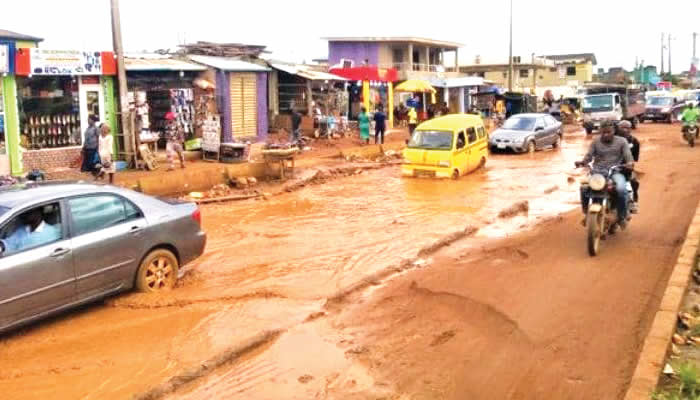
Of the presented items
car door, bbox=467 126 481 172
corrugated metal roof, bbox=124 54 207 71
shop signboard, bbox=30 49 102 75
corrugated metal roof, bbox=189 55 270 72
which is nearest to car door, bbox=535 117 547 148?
car door, bbox=467 126 481 172

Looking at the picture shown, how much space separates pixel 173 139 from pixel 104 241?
13.8 metres

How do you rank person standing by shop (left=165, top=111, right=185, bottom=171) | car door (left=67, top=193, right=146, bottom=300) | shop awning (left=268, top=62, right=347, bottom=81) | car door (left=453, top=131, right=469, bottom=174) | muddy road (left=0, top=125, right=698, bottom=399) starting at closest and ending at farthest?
1. muddy road (left=0, top=125, right=698, bottom=399)
2. car door (left=67, top=193, right=146, bottom=300)
3. car door (left=453, top=131, right=469, bottom=174)
4. person standing by shop (left=165, top=111, right=185, bottom=171)
5. shop awning (left=268, top=62, right=347, bottom=81)

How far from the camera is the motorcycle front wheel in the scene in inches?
377

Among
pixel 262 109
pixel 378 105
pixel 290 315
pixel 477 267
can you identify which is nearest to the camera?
pixel 290 315

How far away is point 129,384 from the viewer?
5.97 meters

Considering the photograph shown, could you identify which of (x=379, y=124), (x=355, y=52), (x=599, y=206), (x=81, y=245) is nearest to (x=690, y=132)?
(x=379, y=124)

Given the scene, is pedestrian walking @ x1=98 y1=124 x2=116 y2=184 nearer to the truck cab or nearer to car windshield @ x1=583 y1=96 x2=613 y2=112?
the truck cab

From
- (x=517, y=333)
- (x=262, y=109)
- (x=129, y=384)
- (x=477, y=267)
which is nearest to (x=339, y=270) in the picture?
(x=477, y=267)

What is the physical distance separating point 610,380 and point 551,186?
44.0 feet

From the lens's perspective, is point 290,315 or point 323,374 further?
point 290,315

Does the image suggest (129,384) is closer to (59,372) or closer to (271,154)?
Answer: (59,372)

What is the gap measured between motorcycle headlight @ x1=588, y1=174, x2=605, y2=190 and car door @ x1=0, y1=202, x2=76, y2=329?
6414 millimetres

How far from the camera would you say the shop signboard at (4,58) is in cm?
1747

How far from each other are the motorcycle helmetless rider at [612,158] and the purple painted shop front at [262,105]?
717 inches
